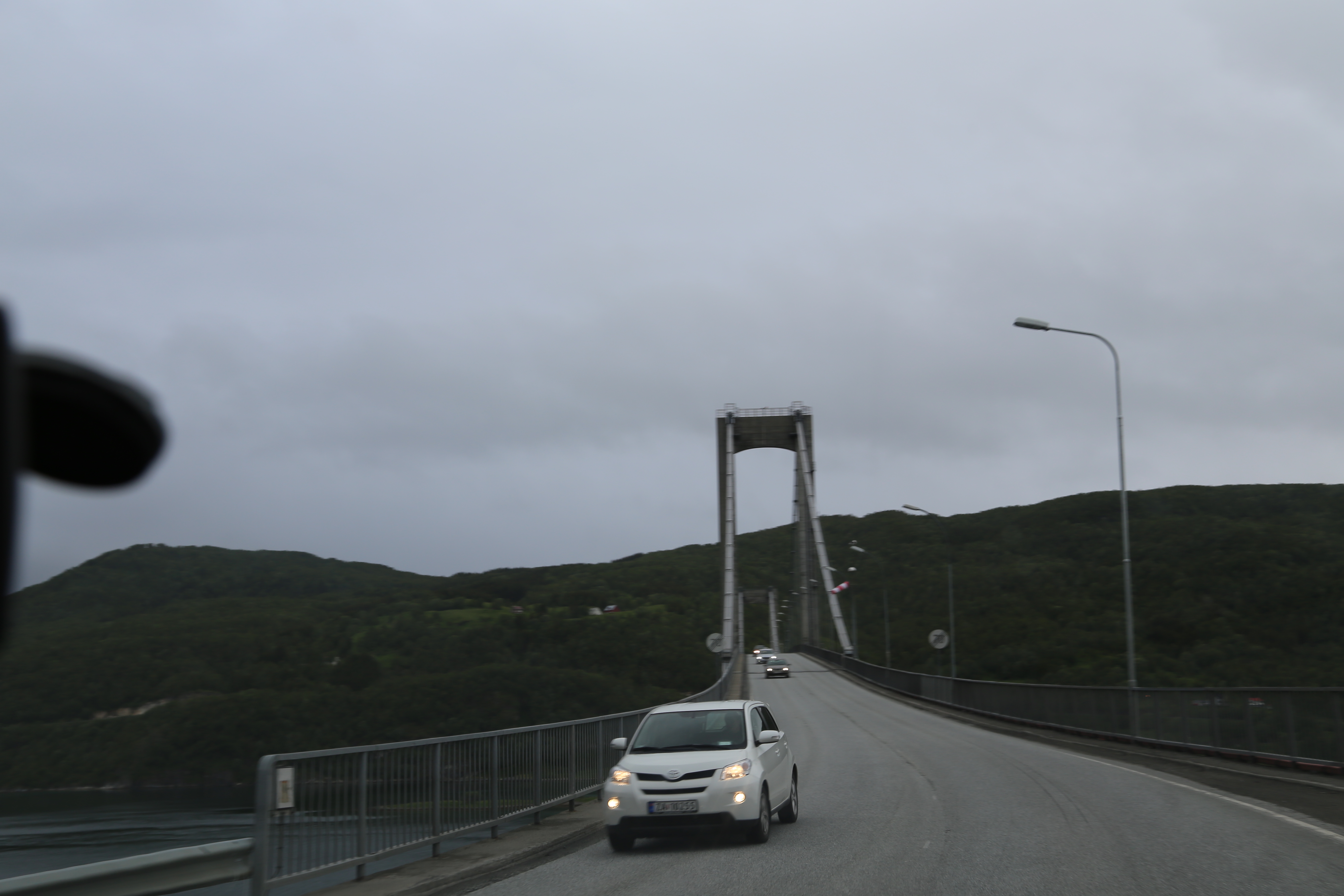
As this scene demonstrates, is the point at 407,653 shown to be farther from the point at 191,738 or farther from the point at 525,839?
the point at 525,839

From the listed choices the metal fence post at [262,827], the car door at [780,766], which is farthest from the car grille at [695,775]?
the metal fence post at [262,827]

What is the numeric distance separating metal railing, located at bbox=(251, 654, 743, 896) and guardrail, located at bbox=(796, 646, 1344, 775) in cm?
1126

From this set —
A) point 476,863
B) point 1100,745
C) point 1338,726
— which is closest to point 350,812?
point 476,863

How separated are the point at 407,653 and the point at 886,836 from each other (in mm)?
92073

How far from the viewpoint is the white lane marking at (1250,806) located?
1148cm

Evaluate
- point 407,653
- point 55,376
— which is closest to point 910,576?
point 407,653

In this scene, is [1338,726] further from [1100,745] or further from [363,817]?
[363,817]

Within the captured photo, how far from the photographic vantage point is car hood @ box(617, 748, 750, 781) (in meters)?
12.1

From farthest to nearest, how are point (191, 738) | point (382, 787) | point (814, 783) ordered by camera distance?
point (191, 738), point (814, 783), point (382, 787)

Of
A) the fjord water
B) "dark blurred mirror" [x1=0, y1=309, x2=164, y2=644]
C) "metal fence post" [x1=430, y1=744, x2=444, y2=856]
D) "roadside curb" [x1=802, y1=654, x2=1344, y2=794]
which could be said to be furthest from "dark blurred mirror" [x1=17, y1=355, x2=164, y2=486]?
the fjord water

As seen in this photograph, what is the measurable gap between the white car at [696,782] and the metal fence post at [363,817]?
2827 mm

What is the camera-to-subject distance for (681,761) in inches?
482

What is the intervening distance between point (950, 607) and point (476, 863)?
146 ft

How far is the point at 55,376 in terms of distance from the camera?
1.66m
